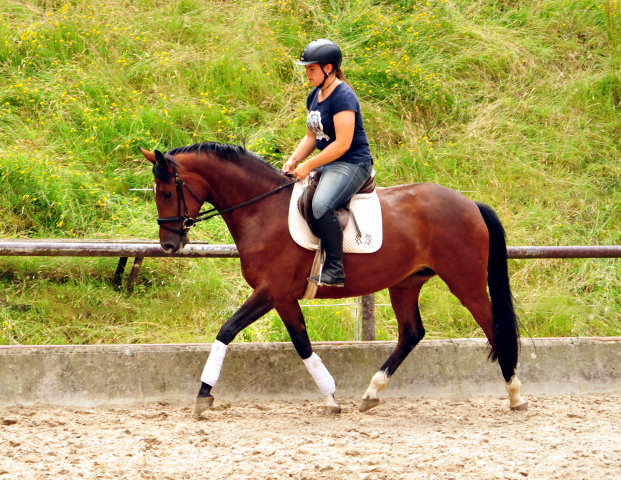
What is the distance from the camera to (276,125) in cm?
866

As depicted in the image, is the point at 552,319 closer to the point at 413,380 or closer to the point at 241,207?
the point at 413,380

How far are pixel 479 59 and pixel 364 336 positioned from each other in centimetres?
647

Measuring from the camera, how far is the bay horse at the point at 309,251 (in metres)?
4.42

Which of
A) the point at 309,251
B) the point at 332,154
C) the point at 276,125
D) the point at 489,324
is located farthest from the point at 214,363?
the point at 276,125

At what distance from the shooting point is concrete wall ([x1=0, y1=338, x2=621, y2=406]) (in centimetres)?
471

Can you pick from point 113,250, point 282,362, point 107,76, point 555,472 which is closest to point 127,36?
point 107,76

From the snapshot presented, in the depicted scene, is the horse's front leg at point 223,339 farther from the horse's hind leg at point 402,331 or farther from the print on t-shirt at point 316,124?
the print on t-shirt at point 316,124

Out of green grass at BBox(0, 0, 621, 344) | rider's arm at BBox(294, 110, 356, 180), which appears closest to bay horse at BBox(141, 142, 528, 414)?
rider's arm at BBox(294, 110, 356, 180)

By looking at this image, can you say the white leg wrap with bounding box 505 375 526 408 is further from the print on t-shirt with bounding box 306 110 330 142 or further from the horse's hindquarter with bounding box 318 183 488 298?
the print on t-shirt with bounding box 306 110 330 142

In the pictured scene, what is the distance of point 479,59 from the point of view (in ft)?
32.8

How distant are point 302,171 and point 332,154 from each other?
26cm

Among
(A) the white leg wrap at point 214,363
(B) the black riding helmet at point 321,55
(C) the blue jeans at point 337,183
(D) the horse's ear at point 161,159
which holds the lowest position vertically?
(A) the white leg wrap at point 214,363

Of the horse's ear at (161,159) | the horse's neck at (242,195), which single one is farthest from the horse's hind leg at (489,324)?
the horse's ear at (161,159)

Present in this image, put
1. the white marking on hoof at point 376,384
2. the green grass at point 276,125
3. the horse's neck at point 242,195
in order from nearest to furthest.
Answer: the horse's neck at point 242,195 < the white marking on hoof at point 376,384 < the green grass at point 276,125
